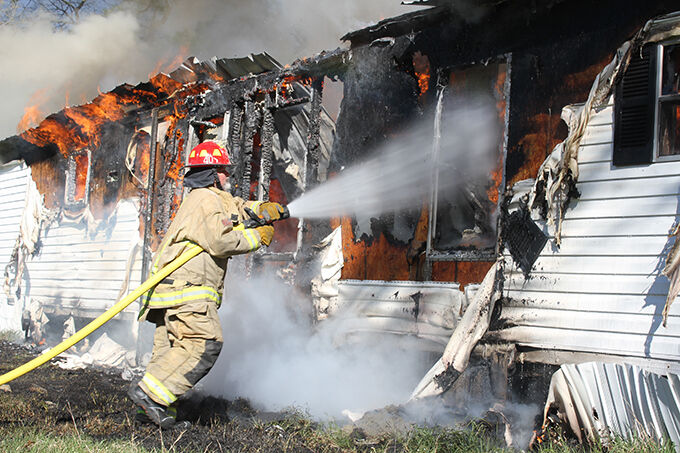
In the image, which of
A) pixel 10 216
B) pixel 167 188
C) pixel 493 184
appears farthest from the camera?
pixel 10 216

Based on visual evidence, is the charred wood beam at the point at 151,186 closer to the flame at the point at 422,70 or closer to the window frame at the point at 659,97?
the flame at the point at 422,70

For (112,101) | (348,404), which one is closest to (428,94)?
(348,404)

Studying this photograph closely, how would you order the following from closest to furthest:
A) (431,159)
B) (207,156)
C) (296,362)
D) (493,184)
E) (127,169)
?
(207,156), (493,184), (431,159), (296,362), (127,169)

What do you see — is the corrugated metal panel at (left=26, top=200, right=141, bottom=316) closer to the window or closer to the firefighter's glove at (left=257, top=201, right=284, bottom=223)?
the firefighter's glove at (left=257, top=201, right=284, bottom=223)

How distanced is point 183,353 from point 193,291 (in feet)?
1.62

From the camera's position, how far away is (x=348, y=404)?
588 cm

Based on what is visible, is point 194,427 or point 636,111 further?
point 636,111

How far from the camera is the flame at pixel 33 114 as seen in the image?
12.4m

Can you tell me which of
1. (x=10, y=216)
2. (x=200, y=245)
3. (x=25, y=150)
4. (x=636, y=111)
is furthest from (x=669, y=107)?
(x=10, y=216)

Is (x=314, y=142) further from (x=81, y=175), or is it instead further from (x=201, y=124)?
(x=81, y=175)

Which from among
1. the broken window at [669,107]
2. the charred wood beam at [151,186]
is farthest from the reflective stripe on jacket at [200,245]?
the charred wood beam at [151,186]

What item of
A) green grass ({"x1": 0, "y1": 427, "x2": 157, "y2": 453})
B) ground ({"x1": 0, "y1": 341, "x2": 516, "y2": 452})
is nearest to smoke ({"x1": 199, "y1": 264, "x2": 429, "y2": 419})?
ground ({"x1": 0, "y1": 341, "x2": 516, "y2": 452})

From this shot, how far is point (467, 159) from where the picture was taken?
6500mm

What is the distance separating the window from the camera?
4785 millimetres
